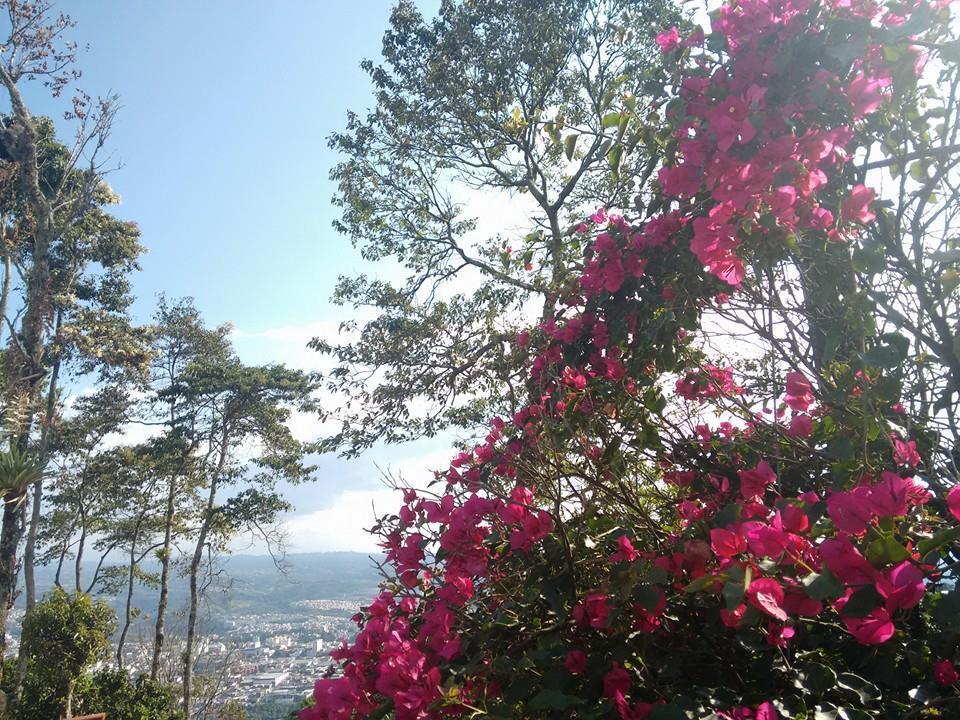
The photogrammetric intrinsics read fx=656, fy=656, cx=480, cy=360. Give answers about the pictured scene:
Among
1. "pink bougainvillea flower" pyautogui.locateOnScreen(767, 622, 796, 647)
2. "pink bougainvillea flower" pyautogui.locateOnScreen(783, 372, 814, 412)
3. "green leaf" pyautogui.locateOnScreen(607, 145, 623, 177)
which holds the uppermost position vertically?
"green leaf" pyautogui.locateOnScreen(607, 145, 623, 177)

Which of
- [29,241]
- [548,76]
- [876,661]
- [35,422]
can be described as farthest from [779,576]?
[29,241]

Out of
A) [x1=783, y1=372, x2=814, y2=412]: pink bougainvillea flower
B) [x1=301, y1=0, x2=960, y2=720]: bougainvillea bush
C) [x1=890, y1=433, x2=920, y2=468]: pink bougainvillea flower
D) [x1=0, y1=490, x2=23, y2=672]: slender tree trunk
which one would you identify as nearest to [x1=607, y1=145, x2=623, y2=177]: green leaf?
[x1=301, y1=0, x2=960, y2=720]: bougainvillea bush

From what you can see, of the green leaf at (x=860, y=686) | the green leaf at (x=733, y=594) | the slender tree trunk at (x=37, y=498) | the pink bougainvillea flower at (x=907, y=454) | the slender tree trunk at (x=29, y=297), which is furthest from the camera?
the slender tree trunk at (x=37, y=498)

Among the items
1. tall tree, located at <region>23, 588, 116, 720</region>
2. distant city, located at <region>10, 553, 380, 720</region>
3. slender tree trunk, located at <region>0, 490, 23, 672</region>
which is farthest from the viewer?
distant city, located at <region>10, 553, 380, 720</region>

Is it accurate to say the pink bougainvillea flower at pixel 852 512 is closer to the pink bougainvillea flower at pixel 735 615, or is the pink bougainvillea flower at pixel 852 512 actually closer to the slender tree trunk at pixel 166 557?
the pink bougainvillea flower at pixel 735 615

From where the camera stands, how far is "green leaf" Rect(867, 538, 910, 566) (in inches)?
24.7

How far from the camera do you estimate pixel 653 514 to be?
161cm

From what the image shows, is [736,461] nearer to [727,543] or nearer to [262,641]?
[727,543]

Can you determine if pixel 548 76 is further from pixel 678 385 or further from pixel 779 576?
pixel 779 576

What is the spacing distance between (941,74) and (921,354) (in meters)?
0.71

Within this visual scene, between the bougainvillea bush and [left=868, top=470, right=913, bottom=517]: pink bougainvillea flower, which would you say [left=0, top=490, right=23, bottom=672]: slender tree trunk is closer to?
the bougainvillea bush

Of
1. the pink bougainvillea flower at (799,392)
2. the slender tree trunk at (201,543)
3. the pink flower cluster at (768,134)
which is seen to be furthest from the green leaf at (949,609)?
the slender tree trunk at (201,543)

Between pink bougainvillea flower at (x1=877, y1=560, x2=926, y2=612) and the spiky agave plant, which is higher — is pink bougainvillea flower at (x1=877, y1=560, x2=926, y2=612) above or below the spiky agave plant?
below

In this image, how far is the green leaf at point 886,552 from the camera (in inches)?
24.7
